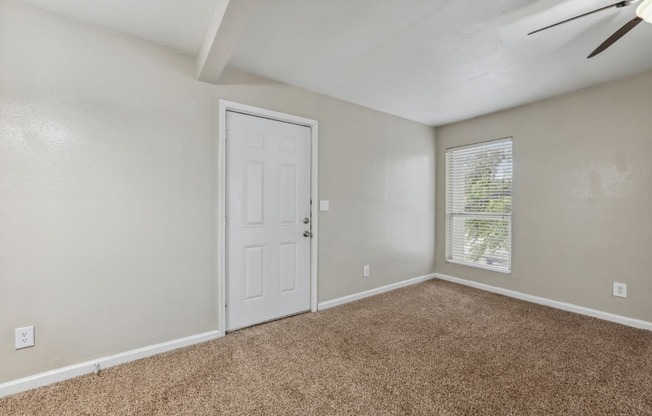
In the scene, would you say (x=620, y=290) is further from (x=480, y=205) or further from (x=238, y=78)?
(x=238, y=78)

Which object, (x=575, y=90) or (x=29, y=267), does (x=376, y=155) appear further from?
(x=29, y=267)

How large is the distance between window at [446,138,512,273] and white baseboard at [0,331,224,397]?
3460mm

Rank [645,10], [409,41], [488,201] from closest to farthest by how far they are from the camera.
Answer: [645,10] → [409,41] → [488,201]

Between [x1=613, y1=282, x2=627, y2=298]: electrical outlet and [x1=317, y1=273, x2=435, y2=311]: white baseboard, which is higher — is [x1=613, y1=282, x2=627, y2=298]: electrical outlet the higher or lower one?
the higher one

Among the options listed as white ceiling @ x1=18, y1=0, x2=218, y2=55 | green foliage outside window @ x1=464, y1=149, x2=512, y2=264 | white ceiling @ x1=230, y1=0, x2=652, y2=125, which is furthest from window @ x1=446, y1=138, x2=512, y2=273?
white ceiling @ x1=18, y1=0, x2=218, y2=55

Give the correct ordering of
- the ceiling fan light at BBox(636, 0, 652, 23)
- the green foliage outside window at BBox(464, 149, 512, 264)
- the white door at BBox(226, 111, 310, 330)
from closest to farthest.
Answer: the ceiling fan light at BBox(636, 0, 652, 23), the white door at BBox(226, 111, 310, 330), the green foliage outside window at BBox(464, 149, 512, 264)

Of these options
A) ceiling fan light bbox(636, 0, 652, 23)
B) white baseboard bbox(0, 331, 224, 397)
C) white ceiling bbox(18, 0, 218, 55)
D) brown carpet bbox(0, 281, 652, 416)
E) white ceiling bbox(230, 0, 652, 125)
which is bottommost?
brown carpet bbox(0, 281, 652, 416)

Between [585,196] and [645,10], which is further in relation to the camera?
[585,196]

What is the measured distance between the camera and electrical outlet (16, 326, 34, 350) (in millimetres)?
1783

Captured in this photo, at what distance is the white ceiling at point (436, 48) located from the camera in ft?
5.88

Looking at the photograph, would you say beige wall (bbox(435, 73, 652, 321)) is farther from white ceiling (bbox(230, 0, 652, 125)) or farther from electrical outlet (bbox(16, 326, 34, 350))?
electrical outlet (bbox(16, 326, 34, 350))

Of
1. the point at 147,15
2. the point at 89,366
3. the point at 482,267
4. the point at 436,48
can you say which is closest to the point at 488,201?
the point at 482,267

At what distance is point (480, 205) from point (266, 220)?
2.91 meters

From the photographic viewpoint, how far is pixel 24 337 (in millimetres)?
1799
